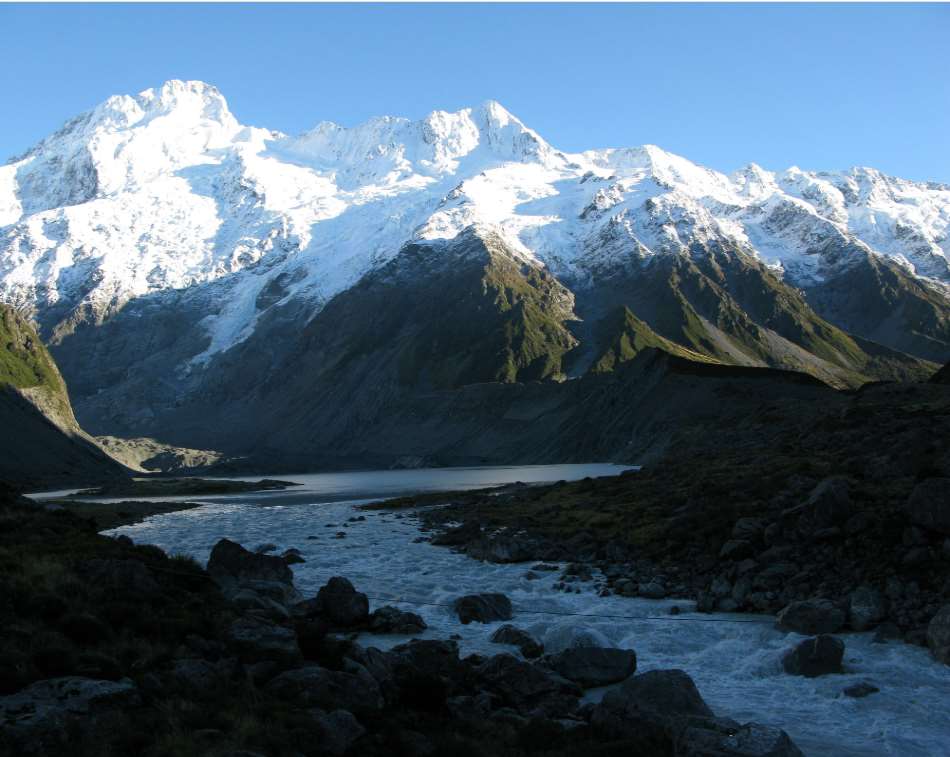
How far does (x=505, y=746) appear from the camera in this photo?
756 inches

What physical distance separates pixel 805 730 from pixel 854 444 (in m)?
41.6

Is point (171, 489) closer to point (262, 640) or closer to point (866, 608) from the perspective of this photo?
point (262, 640)

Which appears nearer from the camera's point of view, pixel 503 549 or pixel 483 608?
pixel 483 608

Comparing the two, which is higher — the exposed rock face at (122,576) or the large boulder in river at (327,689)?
the exposed rock face at (122,576)

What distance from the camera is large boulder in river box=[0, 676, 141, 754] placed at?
16703 mm

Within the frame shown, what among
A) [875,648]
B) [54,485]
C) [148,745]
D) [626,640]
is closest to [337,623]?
[626,640]

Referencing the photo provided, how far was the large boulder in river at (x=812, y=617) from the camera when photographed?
102 feet

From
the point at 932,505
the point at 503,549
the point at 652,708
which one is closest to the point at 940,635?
the point at 932,505

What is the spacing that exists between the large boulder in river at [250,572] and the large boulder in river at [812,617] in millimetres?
19443

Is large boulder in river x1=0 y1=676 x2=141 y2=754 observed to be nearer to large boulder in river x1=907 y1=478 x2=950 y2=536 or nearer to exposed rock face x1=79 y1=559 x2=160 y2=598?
exposed rock face x1=79 y1=559 x2=160 y2=598

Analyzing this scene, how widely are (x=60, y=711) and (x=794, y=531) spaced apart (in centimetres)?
3177

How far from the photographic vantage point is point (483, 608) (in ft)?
119

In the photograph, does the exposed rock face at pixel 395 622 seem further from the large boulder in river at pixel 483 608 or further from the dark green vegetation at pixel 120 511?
the dark green vegetation at pixel 120 511

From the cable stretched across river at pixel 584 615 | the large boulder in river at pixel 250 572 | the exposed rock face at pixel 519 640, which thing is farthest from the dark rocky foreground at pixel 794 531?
the large boulder in river at pixel 250 572
